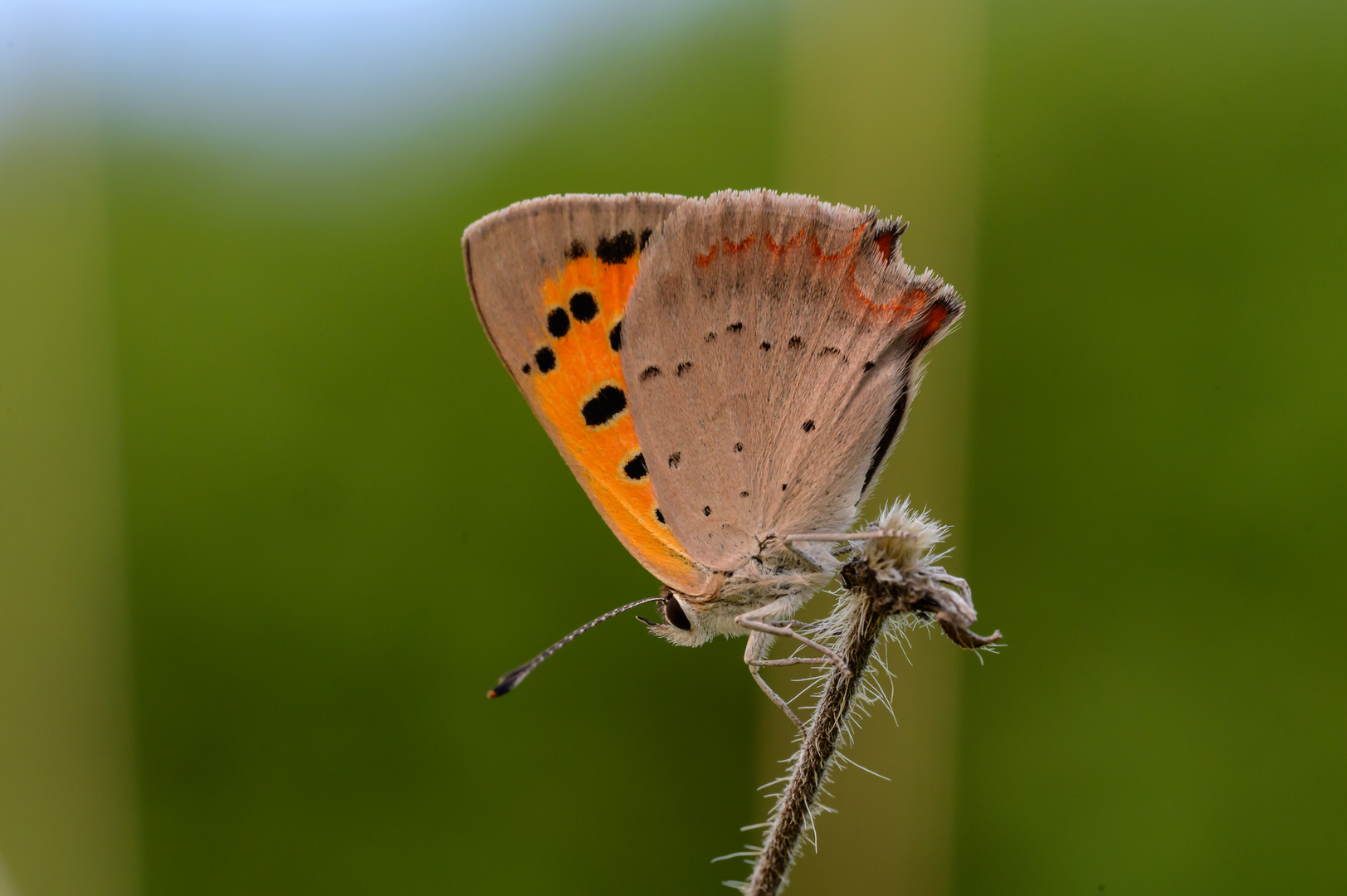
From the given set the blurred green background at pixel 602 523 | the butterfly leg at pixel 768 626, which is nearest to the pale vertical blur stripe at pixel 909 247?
the blurred green background at pixel 602 523

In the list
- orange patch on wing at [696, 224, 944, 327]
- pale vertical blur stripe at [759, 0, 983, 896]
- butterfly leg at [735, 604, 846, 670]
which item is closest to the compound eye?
butterfly leg at [735, 604, 846, 670]

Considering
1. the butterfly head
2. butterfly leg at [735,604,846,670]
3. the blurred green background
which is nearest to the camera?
butterfly leg at [735,604,846,670]

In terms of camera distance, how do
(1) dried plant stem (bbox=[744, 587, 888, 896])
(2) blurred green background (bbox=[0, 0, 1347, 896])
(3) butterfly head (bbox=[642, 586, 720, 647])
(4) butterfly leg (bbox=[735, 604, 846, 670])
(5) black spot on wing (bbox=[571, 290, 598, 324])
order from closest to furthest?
(1) dried plant stem (bbox=[744, 587, 888, 896]) → (4) butterfly leg (bbox=[735, 604, 846, 670]) → (5) black spot on wing (bbox=[571, 290, 598, 324]) → (3) butterfly head (bbox=[642, 586, 720, 647]) → (2) blurred green background (bbox=[0, 0, 1347, 896])

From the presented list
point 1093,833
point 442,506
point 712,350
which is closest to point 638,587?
point 442,506

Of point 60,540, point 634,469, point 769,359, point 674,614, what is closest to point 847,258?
point 769,359

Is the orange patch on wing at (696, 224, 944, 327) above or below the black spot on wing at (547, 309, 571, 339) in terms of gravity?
above

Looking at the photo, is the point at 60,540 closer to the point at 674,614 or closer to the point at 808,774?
the point at 674,614

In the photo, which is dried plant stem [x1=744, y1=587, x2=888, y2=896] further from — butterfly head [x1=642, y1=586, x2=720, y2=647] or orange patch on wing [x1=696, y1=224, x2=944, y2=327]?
orange patch on wing [x1=696, y1=224, x2=944, y2=327]
